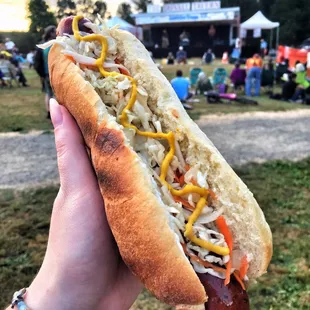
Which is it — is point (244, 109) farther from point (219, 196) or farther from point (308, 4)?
point (308, 4)

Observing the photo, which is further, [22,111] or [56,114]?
[22,111]

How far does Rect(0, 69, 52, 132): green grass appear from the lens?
426 inches

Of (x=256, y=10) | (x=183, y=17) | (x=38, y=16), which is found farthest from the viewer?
(x=256, y=10)

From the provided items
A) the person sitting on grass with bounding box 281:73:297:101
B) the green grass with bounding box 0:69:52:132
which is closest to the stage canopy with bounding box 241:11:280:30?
the person sitting on grass with bounding box 281:73:297:101

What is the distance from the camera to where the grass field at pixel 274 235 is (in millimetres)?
3996

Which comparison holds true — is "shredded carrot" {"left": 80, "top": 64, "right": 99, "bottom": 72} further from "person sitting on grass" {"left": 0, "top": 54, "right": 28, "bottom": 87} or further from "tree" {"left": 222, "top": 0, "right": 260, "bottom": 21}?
"tree" {"left": 222, "top": 0, "right": 260, "bottom": 21}

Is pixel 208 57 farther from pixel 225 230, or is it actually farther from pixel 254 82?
pixel 225 230

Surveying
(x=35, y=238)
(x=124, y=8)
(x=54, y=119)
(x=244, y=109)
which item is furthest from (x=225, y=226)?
(x=124, y=8)

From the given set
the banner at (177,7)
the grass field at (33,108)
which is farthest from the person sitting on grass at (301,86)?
the banner at (177,7)

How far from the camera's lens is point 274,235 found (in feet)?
16.6

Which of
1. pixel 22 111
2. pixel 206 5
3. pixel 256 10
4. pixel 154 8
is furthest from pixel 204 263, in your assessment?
pixel 256 10

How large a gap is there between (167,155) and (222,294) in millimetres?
760

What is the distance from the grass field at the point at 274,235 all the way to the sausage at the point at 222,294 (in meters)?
2.11

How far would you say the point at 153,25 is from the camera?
54469 mm
